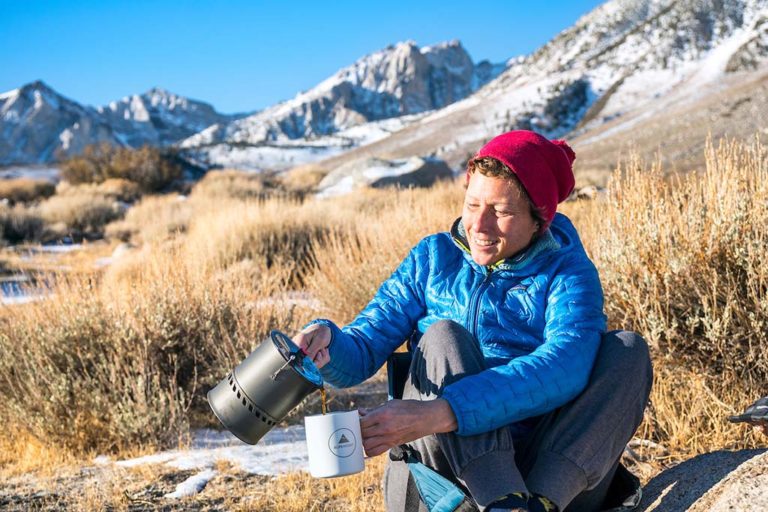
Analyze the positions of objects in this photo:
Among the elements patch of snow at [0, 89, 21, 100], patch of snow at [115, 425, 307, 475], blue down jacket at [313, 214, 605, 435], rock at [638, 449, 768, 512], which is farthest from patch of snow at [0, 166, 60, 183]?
patch of snow at [0, 89, 21, 100]

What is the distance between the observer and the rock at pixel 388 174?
16719mm

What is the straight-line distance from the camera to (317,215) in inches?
408

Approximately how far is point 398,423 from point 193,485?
1.71 m

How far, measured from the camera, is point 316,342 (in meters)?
2.17

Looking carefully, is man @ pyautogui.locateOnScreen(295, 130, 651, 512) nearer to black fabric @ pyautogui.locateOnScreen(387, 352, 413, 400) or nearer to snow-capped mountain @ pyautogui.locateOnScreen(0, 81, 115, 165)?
black fabric @ pyautogui.locateOnScreen(387, 352, 413, 400)

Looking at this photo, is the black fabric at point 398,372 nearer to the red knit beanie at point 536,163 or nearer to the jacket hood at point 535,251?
the jacket hood at point 535,251

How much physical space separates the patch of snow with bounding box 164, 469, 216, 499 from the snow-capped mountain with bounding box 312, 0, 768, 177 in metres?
40.7

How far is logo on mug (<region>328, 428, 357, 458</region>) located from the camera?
1686 mm

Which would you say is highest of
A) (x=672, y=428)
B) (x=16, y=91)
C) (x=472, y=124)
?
(x=16, y=91)

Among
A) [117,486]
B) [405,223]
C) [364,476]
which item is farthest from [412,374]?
[405,223]

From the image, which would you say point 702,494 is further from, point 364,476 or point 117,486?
point 117,486

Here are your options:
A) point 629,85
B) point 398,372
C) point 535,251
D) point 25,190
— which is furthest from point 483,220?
point 629,85

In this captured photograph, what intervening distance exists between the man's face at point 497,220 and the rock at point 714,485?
0.89m

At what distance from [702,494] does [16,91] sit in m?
194
